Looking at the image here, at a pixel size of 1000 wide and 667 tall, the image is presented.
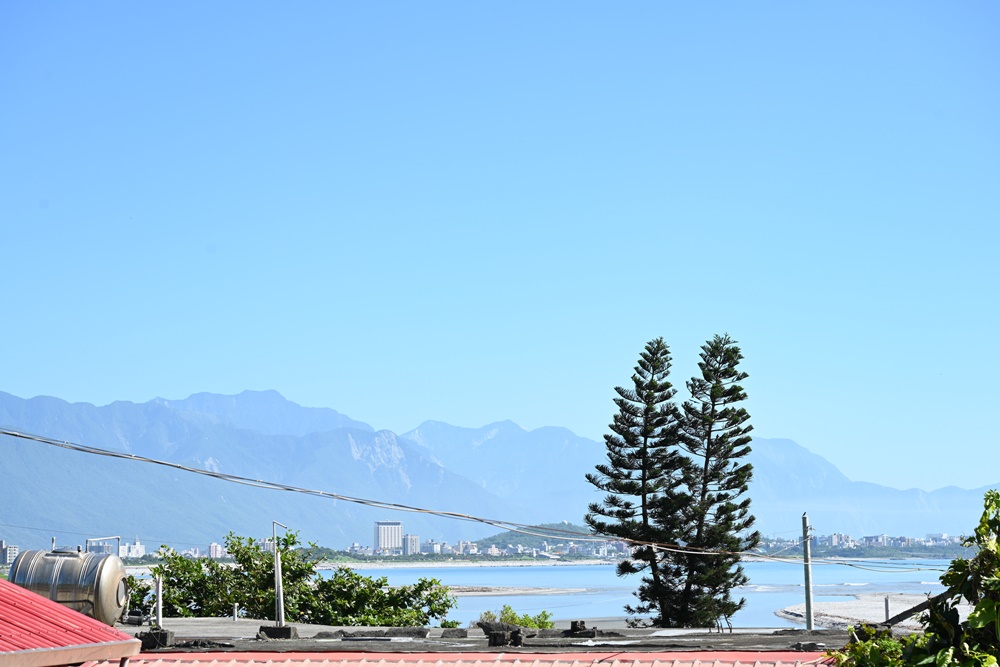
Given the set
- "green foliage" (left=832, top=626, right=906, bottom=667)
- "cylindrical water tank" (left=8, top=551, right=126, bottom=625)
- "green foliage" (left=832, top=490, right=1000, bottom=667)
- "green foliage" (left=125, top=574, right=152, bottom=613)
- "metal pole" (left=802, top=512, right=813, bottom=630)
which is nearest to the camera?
"green foliage" (left=832, top=490, right=1000, bottom=667)

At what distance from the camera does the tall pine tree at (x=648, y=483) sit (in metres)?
40.0

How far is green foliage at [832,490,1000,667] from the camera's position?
17.3 feet

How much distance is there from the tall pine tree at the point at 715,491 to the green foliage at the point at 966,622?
34.5 m

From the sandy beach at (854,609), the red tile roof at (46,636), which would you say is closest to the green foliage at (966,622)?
the red tile roof at (46,636)

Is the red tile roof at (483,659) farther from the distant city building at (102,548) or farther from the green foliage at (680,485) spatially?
the green foliage at (680,485)

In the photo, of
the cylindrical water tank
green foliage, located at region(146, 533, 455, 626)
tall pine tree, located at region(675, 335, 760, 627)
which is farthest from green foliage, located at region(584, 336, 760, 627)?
the cylindrical water tank

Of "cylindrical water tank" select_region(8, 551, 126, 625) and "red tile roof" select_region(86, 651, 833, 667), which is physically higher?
"cylindrical water tank" select_region(8, 551, 126, 625)

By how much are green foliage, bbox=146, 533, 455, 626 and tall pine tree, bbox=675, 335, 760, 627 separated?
1229 centimetres

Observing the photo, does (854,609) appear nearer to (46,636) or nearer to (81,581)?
(81,581)

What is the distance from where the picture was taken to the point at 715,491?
40438 millimetres

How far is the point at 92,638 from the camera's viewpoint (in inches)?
273

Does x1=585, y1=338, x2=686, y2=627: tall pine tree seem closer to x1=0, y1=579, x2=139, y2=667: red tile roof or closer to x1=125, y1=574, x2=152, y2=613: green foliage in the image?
x1=125, y1=574, x2=152, y2=613: green foliage

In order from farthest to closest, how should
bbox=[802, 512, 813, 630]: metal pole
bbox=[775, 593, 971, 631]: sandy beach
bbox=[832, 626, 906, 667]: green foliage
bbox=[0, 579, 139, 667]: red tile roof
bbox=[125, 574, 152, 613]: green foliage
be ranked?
bbox=[775, 593, 971, 631]: sandy beach
bbox=[802, 512, 813, 630]: metal pole
bbox=[125, 574, 152, 613]: green foliage
bbox=[0, 579, 139, 667]: red tile roof
bbox=[832, 626, 906, 667]: green foliage

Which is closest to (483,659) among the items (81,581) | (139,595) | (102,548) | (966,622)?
(81,581)
